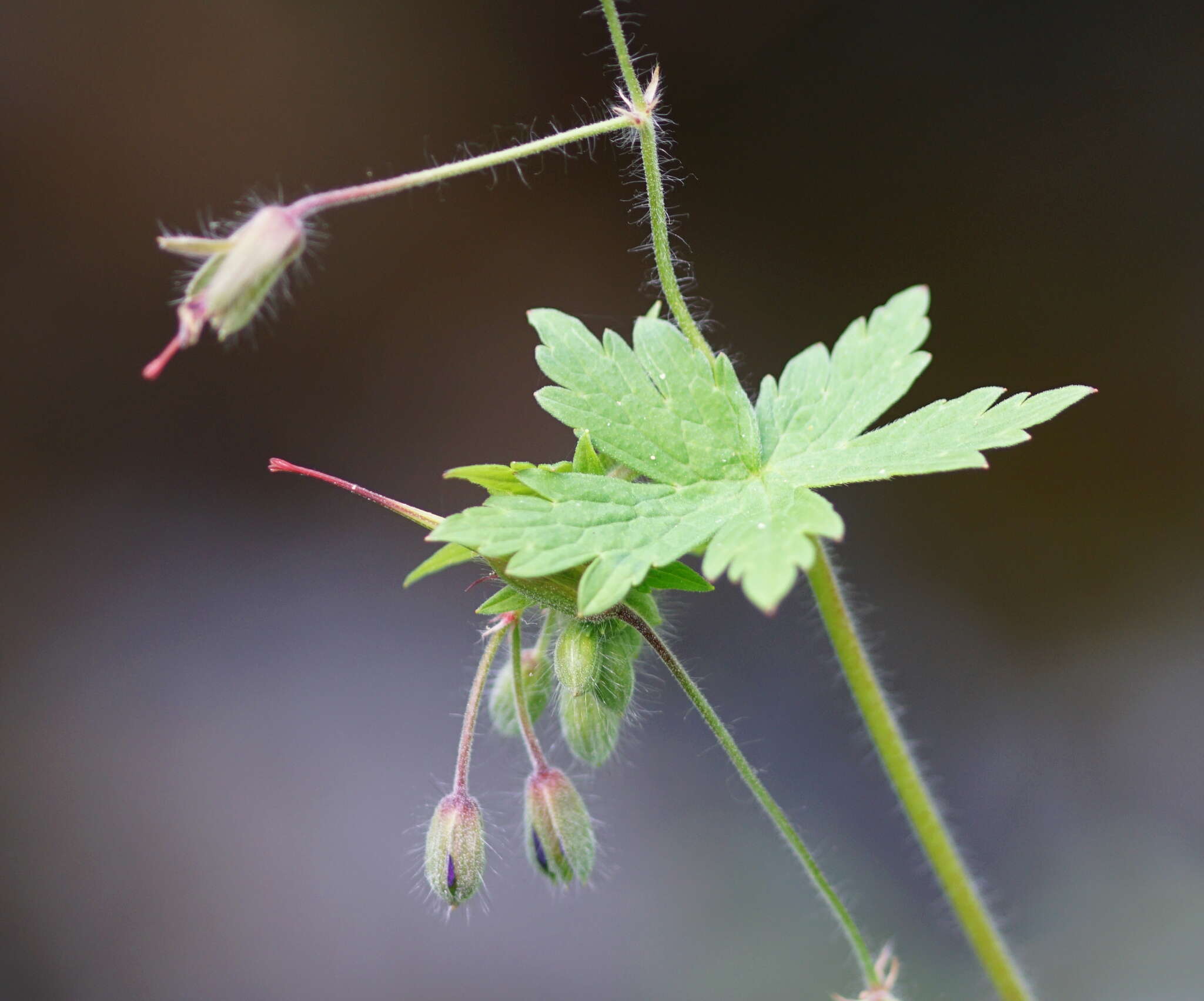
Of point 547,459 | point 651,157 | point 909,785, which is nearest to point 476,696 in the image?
point 909,785

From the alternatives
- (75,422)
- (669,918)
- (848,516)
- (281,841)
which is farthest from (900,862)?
(75,422)

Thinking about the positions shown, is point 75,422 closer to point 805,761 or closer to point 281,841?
point 281,841

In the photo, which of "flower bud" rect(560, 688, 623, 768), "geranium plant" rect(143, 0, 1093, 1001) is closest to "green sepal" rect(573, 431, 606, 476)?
"geranium plant" rect(143, 0, 1093, 1001)

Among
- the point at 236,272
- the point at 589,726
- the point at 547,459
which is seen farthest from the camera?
the point at 547,459

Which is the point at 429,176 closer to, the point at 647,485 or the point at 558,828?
the point at 647,485

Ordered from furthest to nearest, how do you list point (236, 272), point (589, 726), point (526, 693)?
point (526, 693) → point (589, 726) → point (236, 272)

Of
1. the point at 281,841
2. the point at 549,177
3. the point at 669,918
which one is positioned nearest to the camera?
the point at 669,918
